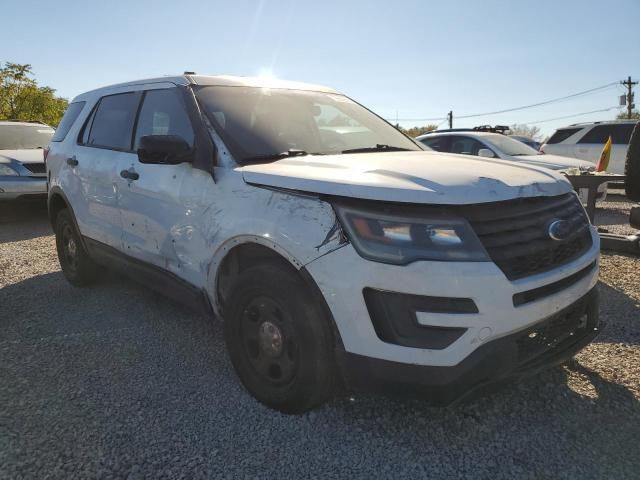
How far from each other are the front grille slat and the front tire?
77 cm

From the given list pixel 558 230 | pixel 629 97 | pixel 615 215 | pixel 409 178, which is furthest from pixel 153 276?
pixel 629 97

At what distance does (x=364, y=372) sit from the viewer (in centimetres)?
205

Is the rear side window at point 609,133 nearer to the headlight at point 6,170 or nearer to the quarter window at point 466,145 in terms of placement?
the quarter window at point 466,145

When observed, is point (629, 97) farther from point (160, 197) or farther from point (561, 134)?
point (160, 197)

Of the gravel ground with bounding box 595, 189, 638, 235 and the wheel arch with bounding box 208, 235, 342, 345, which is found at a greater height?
the wheel arch with bounding box 208, 235, 342, 345

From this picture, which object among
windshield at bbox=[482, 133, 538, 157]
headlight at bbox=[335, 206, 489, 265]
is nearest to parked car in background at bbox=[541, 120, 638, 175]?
windshield at bbox=[482, 133, 538, 157]

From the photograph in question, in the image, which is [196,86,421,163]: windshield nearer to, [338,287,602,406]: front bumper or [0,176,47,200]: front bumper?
[338,287,602,406]: front bumper

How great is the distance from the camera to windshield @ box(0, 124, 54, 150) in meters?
→ 8.95

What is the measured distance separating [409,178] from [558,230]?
0.74 metres

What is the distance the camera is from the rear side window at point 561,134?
1226 cm

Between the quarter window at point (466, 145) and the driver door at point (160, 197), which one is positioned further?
the quarter window at point (466, 145)

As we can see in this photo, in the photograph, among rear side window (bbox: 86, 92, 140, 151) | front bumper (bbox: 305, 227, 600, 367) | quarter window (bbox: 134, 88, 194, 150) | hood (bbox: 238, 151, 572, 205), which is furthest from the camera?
rear side window (bbox: 86, 92, 140, 151)

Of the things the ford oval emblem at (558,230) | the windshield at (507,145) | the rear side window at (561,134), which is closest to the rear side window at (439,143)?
the windshield at (507,145)

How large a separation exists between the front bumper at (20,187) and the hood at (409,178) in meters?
6.91
